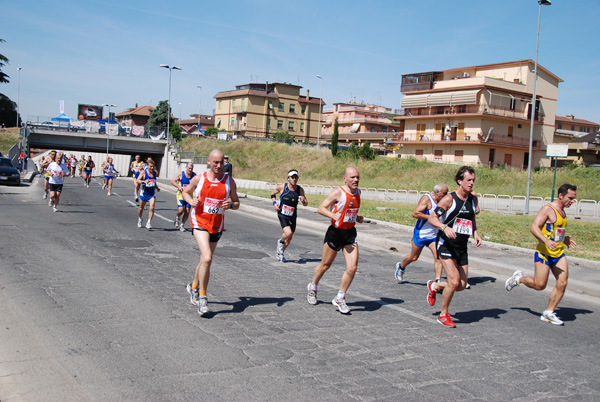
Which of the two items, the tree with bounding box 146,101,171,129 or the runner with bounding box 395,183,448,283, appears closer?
the runner with bounding box 395,183,448,283

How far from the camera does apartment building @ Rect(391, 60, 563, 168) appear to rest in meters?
55.0

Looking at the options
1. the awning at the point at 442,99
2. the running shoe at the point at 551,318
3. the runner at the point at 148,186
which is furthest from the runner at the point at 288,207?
the awning at the point at 442,99

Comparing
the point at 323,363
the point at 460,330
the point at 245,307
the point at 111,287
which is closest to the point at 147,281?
the point at 111,287

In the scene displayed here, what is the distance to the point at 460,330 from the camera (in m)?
6.46

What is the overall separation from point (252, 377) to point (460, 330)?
9.74 feet

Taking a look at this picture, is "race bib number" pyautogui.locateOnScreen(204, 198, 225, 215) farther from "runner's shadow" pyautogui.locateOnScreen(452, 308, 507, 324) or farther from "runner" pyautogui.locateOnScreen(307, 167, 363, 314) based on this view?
"runner's shadow" pyautogui.locateOnScreen(452, 308, 507, 324)

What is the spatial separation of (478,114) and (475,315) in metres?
50.0

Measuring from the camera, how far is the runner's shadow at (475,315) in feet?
22.9

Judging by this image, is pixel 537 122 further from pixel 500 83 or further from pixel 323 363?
pixel 323 363

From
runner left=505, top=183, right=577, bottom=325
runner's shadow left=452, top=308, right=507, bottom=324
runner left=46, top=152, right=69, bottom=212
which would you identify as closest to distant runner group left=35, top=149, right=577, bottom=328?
runner left=505, top=183, right=577, bottom=325

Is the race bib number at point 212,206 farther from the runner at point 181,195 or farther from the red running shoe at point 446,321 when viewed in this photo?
the runner at point 181,195

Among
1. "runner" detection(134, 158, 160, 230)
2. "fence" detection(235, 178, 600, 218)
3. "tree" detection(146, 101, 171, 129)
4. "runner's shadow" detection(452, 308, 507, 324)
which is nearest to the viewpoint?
"runner's shadow" detection(452, 308, 507, 324)

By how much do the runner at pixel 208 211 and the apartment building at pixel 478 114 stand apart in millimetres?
50808

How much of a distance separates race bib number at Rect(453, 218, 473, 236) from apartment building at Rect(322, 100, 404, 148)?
256ft
